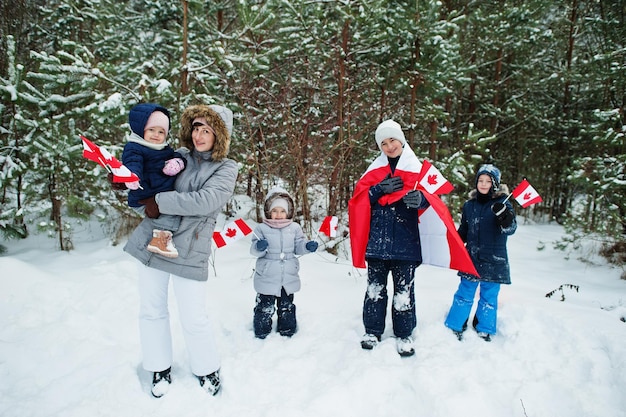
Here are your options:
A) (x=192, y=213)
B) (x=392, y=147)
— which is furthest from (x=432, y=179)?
(x=192, y=213)

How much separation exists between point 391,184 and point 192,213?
1692 mm

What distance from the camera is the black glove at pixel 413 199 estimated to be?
2.91 metres

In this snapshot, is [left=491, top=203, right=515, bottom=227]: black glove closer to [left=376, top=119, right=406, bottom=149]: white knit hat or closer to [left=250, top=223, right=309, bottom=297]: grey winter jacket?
[left=376, top=119, right=406, bottom=149]: white knit hat

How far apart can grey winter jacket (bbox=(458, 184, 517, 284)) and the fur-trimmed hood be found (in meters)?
2.53

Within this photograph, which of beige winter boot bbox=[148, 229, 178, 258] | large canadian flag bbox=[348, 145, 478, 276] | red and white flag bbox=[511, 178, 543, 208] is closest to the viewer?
beige winter boot bbox=[148, 229, 178, 258]

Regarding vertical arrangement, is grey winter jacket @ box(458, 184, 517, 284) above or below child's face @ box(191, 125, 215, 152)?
below

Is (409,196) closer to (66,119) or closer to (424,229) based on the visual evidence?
(424,229)

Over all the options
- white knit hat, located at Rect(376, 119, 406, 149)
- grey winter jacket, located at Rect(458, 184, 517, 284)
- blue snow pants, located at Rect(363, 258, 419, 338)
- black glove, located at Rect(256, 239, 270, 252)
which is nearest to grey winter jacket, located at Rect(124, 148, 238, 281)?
black glove, located at Rect(256, 239, 270, 252)

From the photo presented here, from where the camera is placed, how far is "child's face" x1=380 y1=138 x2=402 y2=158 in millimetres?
3186

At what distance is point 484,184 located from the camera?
3.36m

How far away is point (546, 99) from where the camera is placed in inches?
545

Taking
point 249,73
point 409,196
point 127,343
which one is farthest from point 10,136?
point 409,196

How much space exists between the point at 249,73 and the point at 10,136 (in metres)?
4.60

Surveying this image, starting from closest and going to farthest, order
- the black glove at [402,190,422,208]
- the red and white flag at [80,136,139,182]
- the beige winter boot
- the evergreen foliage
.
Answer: the red and white flag at [80,136,139,182] → the beige winter boot → the black glove at [402,190,422,208] → the evergreen foliage
